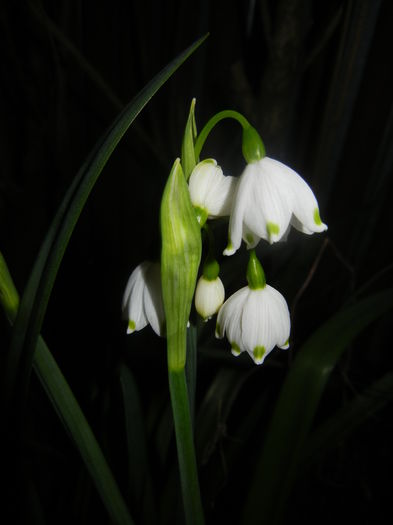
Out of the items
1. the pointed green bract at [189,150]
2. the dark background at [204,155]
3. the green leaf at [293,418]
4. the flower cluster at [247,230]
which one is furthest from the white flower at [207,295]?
the dark background at [204,155]

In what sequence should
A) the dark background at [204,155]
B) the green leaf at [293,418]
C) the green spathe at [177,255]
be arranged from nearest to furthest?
the green spathe at [177,255] → the green leaf at [293,418] → the dark background at [204,155]

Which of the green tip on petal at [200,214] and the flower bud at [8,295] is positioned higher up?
the flower bud at [8,295]

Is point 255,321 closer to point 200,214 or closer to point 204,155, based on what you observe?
point 200,214

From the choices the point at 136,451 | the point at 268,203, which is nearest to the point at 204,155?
the point at 136,451

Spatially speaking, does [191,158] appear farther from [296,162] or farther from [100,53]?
[100,53]

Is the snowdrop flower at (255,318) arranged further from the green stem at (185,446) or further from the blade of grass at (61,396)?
the blade of grass at (61,396)

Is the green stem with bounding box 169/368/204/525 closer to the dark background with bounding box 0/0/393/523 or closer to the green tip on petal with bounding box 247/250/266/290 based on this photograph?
the green tip on petal with bounding box 247/250/266/290
